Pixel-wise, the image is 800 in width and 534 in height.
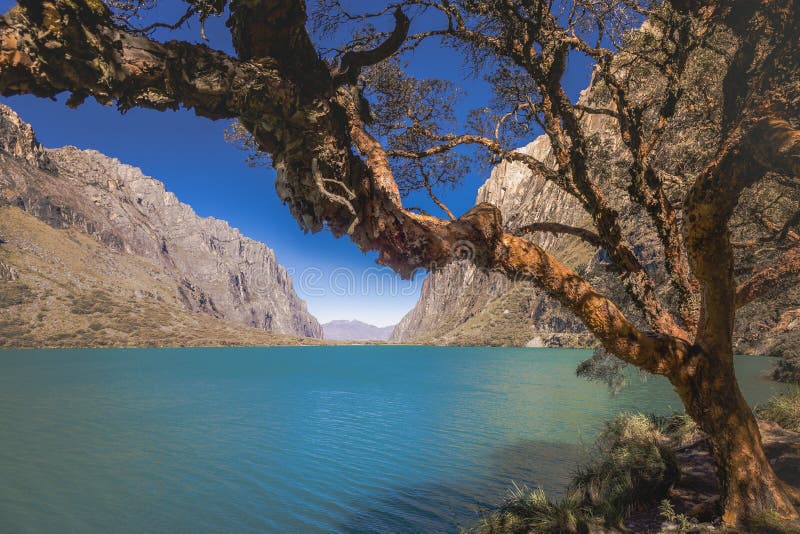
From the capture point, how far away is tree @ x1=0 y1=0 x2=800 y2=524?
12.6 feet

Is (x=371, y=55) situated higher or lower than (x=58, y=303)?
lower

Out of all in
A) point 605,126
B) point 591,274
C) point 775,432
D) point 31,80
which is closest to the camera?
point 31,80

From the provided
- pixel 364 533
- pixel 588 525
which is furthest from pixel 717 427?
pixel 364 533

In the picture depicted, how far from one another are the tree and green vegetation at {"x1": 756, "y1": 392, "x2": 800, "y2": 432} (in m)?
9.32

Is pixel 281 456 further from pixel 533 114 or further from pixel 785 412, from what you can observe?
pixel 785 412

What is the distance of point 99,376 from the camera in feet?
207

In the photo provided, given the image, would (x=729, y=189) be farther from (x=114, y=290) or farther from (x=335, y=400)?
(x=114, y=290)

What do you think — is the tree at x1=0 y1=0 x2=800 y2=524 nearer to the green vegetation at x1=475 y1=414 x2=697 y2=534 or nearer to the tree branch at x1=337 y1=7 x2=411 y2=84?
the tree branch at x1=337 y1=7 x2=411 y2=84

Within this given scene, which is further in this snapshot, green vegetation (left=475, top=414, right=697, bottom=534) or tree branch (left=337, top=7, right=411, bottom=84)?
green vegetation (left=475, top=414, right=697, bottom=534)

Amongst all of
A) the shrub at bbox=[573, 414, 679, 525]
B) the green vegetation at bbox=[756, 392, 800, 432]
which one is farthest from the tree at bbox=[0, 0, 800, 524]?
the green vegetation at bbox=[756, 392, 800, 432]

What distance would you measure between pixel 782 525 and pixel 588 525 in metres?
3.22

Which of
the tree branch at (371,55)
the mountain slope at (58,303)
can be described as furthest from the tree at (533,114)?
the mountain slope at (58,303)

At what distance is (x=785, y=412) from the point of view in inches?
581

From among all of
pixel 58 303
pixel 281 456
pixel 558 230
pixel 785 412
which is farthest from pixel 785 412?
pixel 58 303
